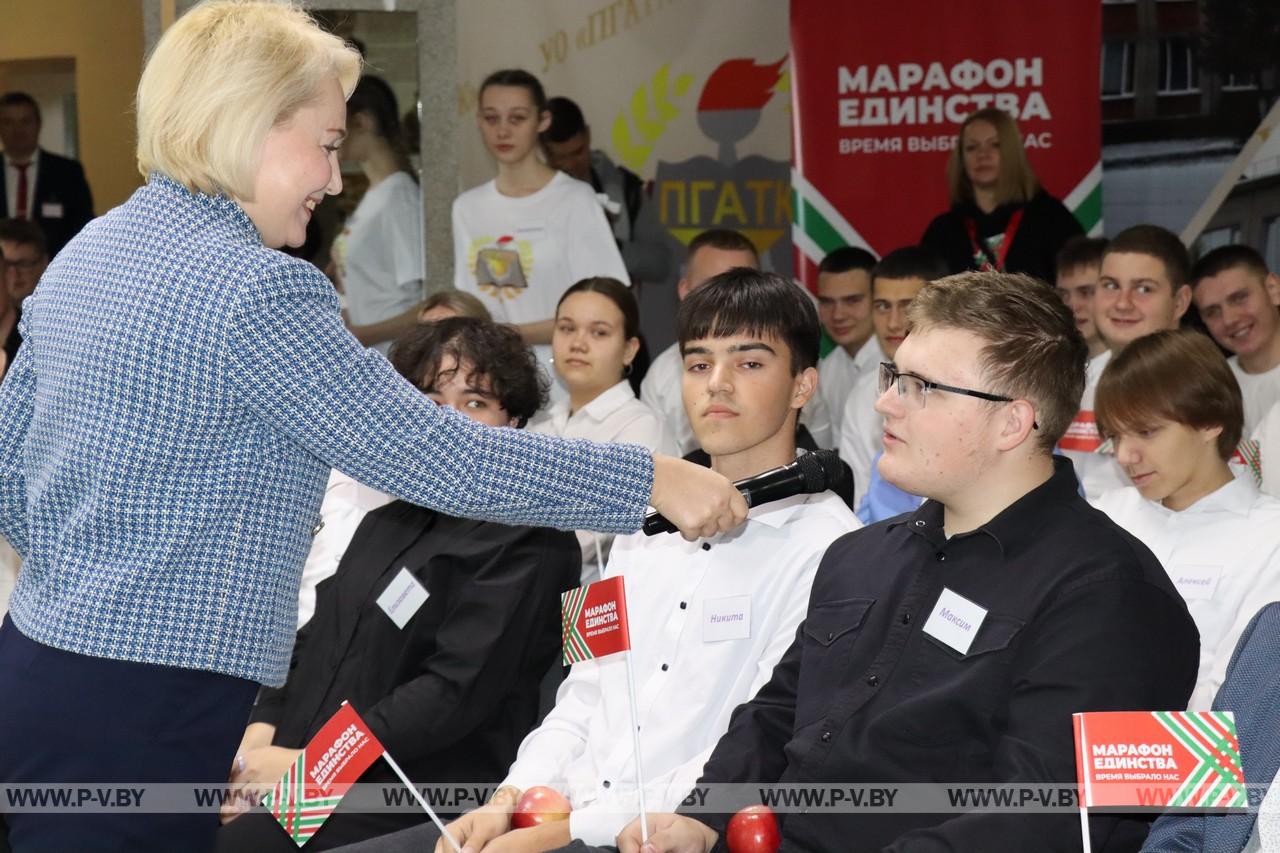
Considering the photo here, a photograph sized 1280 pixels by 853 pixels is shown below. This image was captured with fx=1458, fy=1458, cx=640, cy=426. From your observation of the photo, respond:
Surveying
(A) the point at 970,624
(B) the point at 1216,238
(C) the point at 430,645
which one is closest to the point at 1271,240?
(B) the point at 1216,238

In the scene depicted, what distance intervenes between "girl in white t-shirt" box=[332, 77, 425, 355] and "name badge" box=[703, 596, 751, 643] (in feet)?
13.4

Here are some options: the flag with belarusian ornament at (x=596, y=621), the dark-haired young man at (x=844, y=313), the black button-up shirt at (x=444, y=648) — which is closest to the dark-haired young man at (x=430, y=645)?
the black button-up shirt at (x=444, y=648)

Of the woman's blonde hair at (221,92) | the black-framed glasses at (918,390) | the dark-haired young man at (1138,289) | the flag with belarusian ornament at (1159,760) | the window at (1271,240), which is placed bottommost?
the flag with belarusian ornament at (1159,760)

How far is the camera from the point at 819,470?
2303 mm

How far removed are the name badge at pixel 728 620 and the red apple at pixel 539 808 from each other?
397 mm

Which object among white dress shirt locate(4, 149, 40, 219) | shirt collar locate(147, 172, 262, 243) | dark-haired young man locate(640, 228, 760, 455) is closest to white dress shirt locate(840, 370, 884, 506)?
dark-haired young man locate(640, 228, 760, 455)

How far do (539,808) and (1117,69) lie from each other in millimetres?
5811

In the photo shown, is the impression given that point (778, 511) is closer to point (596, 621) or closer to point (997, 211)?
point (596, 621)

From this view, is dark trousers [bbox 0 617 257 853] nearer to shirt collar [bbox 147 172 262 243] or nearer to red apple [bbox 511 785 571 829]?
shirt collar [bbox 147 172 262 243]

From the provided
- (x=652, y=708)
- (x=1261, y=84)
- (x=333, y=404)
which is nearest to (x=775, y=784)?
(x=652, y=708)

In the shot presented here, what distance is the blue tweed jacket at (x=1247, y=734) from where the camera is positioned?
1979mm

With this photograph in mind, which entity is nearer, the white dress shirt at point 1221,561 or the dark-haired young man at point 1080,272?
the white dress shirt at point 1221,561

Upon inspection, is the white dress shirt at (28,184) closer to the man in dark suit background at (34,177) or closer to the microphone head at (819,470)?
the man in dark suit background at (34,177)

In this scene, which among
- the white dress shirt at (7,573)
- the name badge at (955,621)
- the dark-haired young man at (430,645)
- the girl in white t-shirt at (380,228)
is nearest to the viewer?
the name badge at (955,621)
